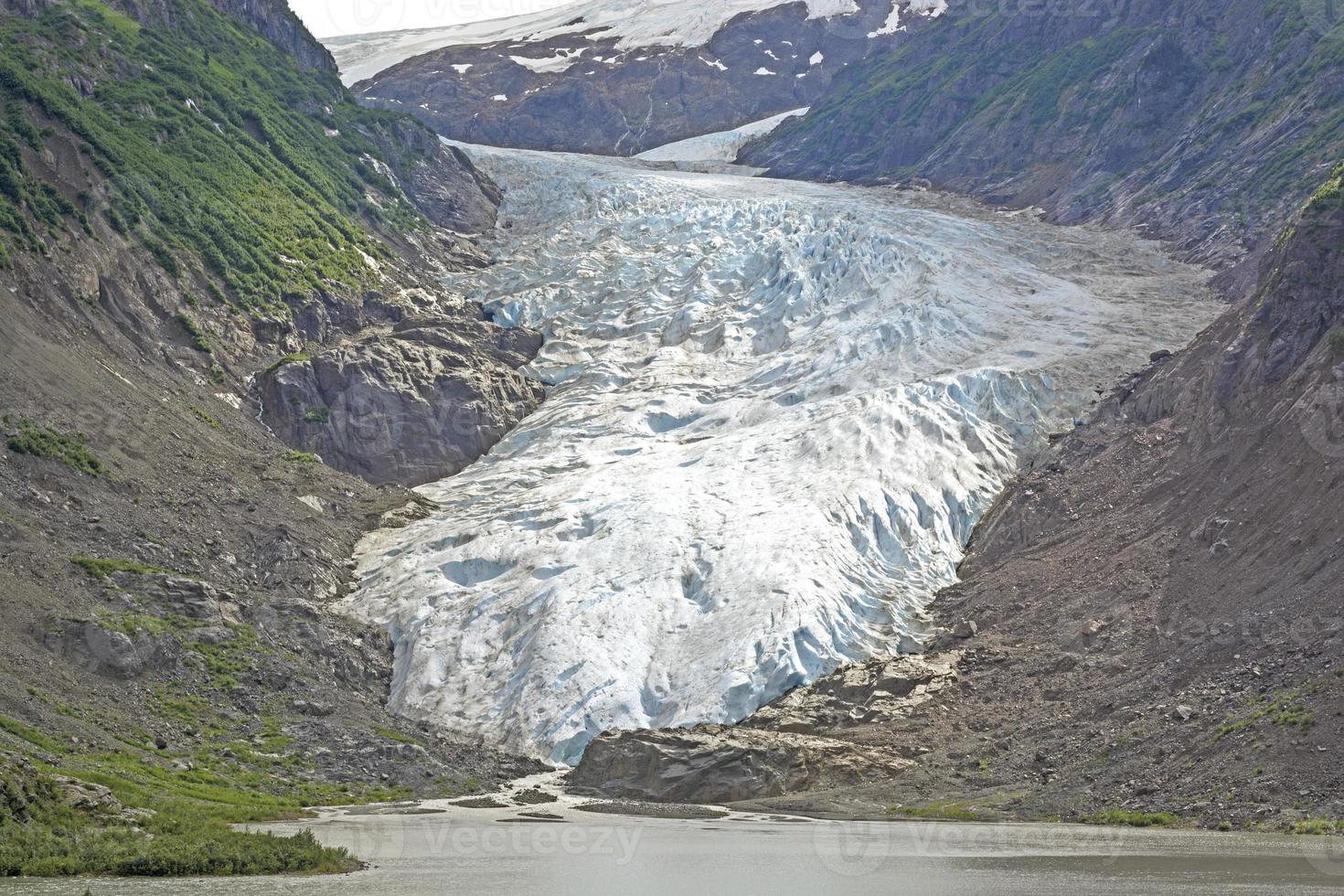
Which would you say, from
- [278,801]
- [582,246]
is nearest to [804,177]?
[582,246]

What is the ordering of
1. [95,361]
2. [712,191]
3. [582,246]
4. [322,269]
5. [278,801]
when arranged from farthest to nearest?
[712,191]
[582,246]
[322,269]
[95,361]
[278,801]

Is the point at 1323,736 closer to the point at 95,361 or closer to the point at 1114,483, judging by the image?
the point at 1114,483

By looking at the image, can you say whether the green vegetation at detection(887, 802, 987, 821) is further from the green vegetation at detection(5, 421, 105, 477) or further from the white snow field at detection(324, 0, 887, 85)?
the white snow field at detection(324, 0, 887, 85)

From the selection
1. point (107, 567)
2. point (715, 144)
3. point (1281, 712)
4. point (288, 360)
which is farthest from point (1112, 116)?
point (107, 567)

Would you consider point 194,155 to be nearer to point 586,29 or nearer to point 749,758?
point 749,758

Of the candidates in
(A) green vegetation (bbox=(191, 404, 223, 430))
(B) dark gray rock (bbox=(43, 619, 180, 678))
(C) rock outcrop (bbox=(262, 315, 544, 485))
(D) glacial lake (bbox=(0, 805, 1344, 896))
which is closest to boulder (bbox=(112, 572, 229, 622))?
(B) dark gray rock (bbox=(43, 619, 180, 678))

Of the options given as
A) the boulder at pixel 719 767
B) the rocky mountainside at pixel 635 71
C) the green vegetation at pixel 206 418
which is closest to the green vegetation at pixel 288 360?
the green vegetation at pixel 206 418

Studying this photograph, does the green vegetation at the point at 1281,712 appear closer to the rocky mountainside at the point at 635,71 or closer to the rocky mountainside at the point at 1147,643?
the rocky mountainside at the point at 1147,643
